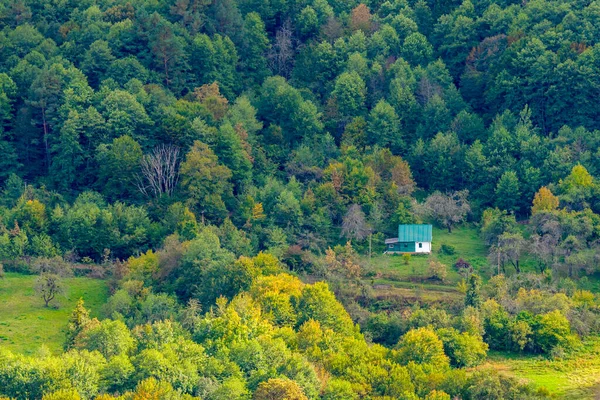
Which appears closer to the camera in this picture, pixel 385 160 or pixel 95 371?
pixel 95 371

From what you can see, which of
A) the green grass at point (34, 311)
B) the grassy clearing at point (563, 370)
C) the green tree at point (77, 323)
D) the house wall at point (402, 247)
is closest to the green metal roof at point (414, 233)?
the house wall at point (402, 247)

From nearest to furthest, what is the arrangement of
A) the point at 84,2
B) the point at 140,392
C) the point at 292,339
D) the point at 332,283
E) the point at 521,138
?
the point at 140,392, the point at 292,339, the point at 332,283, the point at 521,138, the point at 84,2

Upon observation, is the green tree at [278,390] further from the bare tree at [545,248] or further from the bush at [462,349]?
the bare tree at [545,248]

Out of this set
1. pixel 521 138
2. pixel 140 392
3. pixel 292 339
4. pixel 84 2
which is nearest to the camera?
pixel 140 392

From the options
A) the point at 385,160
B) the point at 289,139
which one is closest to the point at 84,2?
the point at 289,139

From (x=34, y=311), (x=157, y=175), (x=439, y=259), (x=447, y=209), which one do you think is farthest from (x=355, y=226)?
(x=34, y=311)

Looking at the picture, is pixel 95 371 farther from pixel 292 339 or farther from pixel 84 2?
pixel 84 2

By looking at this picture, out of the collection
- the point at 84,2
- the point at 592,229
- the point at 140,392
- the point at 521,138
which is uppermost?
the point at 84,2

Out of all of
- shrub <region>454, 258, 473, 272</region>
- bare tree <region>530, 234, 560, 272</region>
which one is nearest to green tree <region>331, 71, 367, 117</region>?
shrub <region>454, 258, 473, 272</region>
